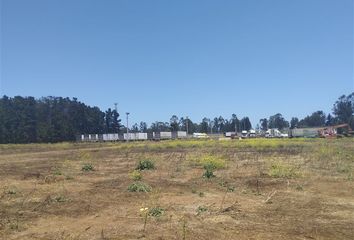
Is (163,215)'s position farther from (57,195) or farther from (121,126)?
(121,126)

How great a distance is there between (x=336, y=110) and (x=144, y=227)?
564 feet

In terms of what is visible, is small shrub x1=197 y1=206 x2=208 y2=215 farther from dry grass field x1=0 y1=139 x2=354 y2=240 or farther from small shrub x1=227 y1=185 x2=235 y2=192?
small shrub x1=227 y1=185 x2=235 y2=192

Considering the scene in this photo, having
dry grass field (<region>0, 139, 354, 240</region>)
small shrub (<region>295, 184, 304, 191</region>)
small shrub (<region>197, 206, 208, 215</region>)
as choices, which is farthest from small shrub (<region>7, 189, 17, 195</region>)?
small shrub (<region>295, 184, 304, 191</region>)

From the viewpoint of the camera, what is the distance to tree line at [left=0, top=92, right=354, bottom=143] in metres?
127

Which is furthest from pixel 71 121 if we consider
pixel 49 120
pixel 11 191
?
pixel 11 191

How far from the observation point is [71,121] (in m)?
142

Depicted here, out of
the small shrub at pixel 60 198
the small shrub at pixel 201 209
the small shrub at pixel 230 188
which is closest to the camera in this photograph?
the small shrub at pixel 201 209

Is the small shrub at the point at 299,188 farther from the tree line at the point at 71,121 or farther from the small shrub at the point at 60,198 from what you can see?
the tree line at the point at 71,121

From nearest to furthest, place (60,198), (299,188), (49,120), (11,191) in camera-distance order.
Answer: (60,198)
(299,188)
(11,191)
(49,120)

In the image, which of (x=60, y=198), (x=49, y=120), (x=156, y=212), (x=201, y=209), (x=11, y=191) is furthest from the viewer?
(x=49, y=120)

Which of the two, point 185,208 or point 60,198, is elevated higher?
point 60,198

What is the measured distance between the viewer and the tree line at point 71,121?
12681cm

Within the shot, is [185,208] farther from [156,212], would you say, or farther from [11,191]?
[11,191]

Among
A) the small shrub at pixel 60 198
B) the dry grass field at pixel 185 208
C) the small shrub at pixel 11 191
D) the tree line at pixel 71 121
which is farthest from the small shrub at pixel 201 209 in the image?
the tree line at pixel 71 121
